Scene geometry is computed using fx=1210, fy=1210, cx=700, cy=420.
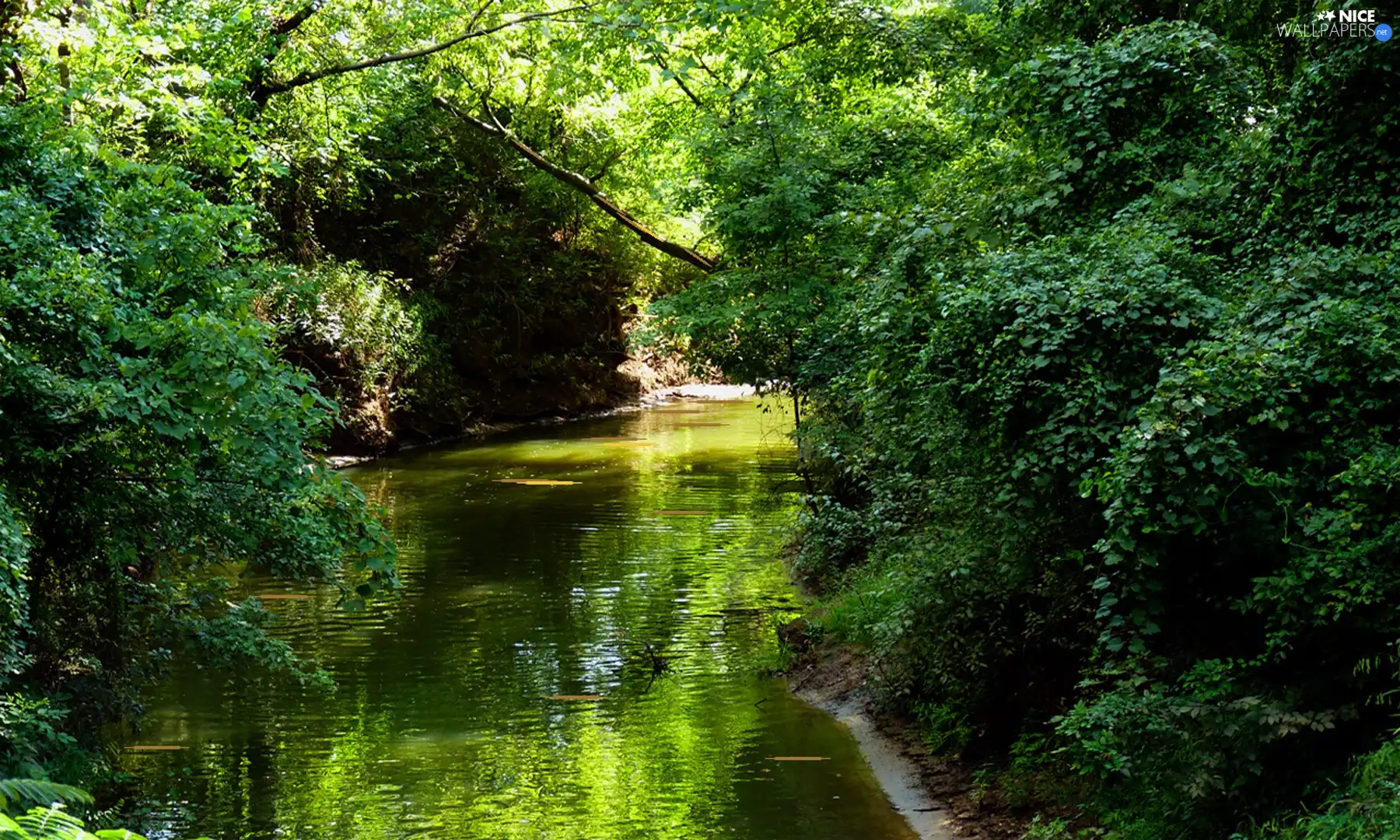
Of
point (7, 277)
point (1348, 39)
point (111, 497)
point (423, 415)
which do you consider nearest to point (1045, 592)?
point (1348, 39)

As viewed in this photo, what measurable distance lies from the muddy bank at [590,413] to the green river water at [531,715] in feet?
24.5

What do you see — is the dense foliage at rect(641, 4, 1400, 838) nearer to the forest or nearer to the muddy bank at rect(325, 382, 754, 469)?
the forest

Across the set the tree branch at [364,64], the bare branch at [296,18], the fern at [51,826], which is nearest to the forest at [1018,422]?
the fern at [51,826]

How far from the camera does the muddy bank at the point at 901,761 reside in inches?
306

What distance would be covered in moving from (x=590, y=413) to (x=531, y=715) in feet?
80.2

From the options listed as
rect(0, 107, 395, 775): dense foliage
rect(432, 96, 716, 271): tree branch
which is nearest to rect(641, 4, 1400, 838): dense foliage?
rect(0, 107, 395, 775): dense foliage

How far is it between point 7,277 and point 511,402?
25194 mm

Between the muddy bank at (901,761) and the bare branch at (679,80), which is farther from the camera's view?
the bare branch at (679,80)

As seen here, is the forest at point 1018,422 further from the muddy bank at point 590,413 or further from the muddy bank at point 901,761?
the muddy bank at point 590,413

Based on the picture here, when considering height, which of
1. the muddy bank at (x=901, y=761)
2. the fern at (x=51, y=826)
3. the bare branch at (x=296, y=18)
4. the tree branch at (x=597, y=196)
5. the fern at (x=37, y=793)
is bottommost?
the muddy bank at (x=901, y=761)

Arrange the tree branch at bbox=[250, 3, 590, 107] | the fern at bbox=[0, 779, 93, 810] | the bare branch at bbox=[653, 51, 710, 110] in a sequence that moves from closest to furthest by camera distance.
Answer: the fern at bbox=[0, 779, 93, 810]
the tree branch at bbox=[250, 3, 590, 107]
the bare branch at bbox=[653, 51, 710, 110]

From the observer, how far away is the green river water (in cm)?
822

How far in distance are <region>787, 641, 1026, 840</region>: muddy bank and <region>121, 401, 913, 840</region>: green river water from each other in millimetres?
167

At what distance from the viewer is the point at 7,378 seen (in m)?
6.59
